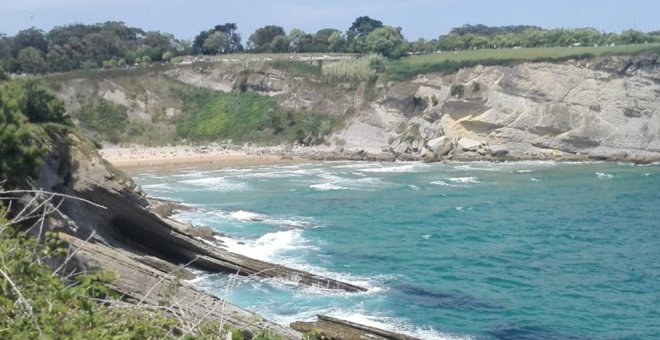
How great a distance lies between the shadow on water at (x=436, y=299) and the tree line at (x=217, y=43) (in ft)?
212

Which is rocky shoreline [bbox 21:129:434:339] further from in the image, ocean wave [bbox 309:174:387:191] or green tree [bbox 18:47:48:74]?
green tree [bbox 18:47:48:74]

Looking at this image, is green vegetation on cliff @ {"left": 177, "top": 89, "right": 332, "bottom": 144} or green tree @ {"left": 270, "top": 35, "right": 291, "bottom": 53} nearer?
green vegetation on cliff @ {"left": 177, "top": 89, "right": 332, "bottom": 144}

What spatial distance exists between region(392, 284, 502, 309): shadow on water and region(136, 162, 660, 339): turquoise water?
0.06 metres

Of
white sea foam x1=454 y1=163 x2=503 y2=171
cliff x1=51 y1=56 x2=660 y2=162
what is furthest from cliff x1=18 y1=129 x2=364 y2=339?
cliff x1=51 y1=56 x2=660 y2=162

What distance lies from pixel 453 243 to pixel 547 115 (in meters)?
36.7

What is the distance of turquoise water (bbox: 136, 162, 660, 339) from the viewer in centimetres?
2278

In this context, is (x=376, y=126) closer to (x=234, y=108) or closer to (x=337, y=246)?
(x=234, y=108)

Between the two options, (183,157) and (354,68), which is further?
(354,68)

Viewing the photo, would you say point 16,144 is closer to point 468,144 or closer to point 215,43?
point 468,144

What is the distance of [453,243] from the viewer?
33.2m

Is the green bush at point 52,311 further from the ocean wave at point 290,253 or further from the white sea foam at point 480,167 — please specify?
the white sea foam at point 480,167

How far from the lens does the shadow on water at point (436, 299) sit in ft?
78.1

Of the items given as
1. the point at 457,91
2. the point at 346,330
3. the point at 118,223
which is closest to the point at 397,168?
the point at 457,91

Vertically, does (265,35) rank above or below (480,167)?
above
